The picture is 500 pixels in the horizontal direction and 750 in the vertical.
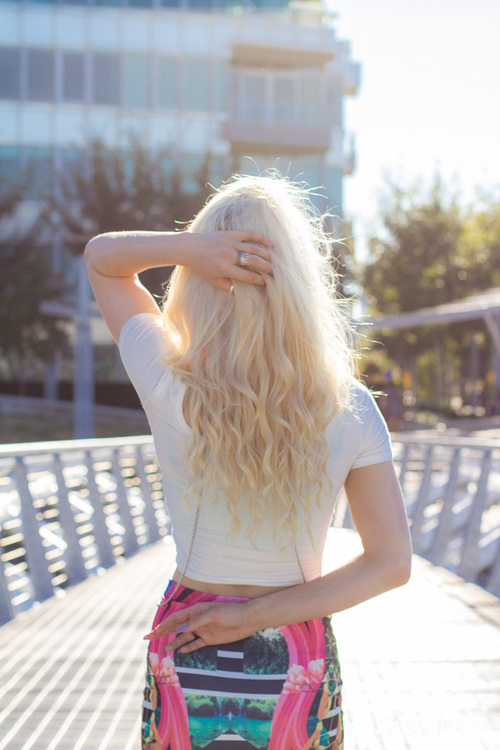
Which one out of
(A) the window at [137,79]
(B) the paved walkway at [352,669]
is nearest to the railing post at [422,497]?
(B) the paved walkway at [352,669]

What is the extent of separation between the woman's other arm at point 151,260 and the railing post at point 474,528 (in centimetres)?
447

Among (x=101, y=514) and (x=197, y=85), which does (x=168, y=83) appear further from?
(x=101, y=514)

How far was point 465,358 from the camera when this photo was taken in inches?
1485

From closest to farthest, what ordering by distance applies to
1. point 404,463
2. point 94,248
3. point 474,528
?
point 94,248
point 474,528
point 404,463

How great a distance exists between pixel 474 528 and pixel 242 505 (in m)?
4.76

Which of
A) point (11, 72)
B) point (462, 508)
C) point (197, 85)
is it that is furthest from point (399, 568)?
point (11, 72)

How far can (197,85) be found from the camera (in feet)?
87.0

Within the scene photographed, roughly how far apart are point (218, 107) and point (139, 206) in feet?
21.2

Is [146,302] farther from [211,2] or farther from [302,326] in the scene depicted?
[211,2]

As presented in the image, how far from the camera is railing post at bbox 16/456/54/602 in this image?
5312mm

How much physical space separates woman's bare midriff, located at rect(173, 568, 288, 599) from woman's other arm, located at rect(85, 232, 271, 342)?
55 centimetres

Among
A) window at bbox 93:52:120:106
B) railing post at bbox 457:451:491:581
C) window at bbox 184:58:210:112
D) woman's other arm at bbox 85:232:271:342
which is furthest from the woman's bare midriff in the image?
window at bbox 93:52:120:106

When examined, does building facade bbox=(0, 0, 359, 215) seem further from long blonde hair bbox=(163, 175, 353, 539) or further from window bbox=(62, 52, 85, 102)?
long blonde hair bbox=(163, 175, 353, 539)

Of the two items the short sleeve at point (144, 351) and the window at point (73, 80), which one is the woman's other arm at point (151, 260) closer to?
the short sleeve at point (144, 351)
